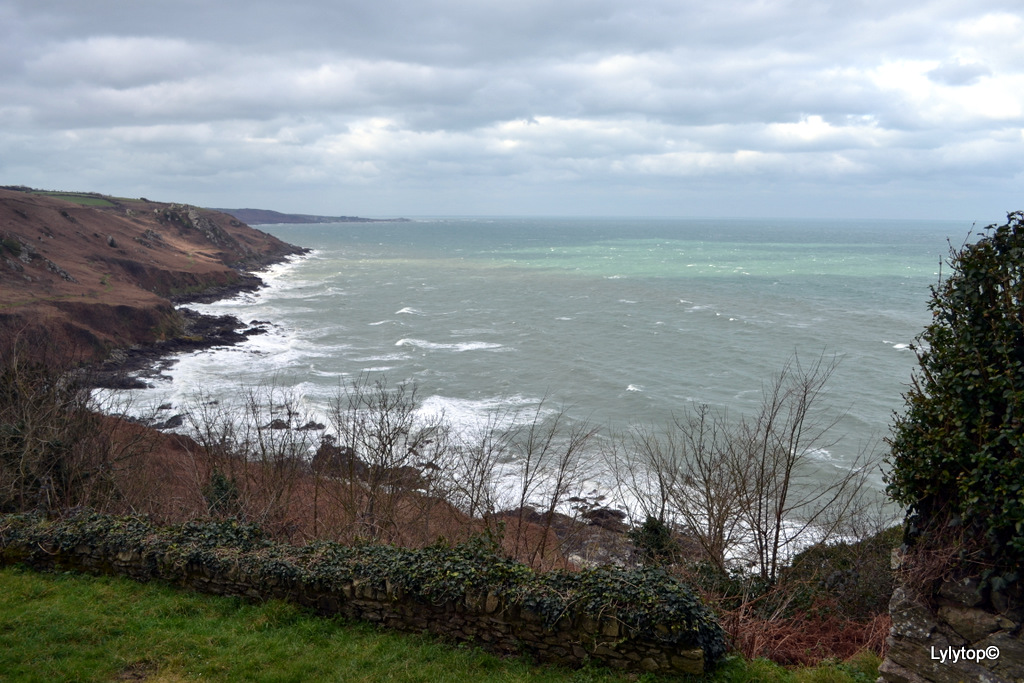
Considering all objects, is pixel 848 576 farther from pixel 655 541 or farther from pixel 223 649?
pixel 223 649

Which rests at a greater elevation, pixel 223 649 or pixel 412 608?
pixel 412 608

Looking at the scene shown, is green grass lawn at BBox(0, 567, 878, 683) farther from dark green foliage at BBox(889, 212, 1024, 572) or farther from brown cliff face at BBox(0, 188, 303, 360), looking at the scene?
brown cliff face at BBox(0, 188, 303, 360)

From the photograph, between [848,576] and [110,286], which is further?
[110,286]

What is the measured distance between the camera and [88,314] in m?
47.6

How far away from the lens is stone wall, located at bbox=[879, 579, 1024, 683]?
8.30 metres

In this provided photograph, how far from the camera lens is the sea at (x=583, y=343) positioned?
120ft

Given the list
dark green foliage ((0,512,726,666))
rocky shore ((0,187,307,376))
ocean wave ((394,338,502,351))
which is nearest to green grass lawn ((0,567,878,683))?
dark green foliage ((0,512,726,666))

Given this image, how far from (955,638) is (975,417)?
9.78 ft

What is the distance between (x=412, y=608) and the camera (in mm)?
10531

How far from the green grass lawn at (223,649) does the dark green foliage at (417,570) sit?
0.65m

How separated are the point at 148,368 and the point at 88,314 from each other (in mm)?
9371

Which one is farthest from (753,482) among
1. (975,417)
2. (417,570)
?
(417,570)

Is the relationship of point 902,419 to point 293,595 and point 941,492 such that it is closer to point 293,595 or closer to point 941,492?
point 941,492

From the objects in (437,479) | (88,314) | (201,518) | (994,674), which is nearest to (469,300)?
(88,314)
